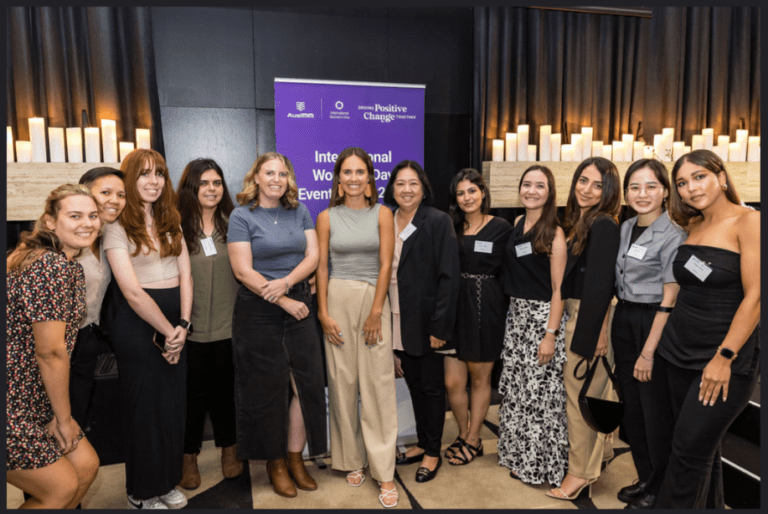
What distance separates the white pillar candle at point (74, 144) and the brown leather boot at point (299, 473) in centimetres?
A: 250

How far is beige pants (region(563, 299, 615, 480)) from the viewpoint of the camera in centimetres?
242

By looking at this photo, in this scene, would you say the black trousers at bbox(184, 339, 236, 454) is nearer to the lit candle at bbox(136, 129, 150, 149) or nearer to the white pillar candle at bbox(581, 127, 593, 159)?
the lit candle at bbox(136, 129, 150, 149)

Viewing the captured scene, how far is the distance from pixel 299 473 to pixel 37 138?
110 inches

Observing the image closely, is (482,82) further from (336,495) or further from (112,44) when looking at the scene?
(336,495)

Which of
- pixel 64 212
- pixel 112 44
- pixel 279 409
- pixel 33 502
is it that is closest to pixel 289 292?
pixel 279 409

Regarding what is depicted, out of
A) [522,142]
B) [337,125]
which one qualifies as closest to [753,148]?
[522,142]

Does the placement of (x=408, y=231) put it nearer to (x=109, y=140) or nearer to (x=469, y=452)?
(x=469, y=452)

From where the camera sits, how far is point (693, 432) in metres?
1.80

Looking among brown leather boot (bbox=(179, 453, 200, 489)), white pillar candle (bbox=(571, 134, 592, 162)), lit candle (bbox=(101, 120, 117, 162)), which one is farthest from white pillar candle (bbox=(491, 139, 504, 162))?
brown leather boot (bbox=(179, 453, 200, 489))

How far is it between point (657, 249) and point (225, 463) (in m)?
2.48

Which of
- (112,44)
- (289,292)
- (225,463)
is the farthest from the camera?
(112,44)

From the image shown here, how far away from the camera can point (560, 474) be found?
2.50 metres

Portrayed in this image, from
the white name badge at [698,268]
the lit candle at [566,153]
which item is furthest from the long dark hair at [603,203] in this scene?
the lit candle at [566,153]

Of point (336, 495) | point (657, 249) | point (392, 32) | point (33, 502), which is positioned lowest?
point (336, 495)
